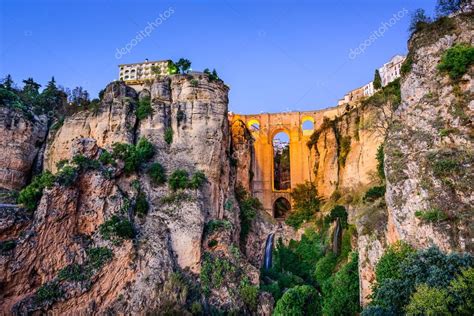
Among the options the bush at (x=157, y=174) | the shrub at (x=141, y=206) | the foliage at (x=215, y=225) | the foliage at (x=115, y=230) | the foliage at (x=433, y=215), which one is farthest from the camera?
the bush at (x=157, y=174)

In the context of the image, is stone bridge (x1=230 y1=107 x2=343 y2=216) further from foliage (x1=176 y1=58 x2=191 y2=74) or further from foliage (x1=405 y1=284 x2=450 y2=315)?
foliage (x1=405 y1=284 x2=450 y2=315)

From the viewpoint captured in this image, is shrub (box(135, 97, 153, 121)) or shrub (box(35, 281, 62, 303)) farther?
shrub (box(135, 97, 153, 121))

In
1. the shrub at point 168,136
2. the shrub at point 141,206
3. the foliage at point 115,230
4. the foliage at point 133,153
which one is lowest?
the foliage at point 115,230

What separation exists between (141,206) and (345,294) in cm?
1675

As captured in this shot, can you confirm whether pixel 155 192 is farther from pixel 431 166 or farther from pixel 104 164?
pixel 431 166

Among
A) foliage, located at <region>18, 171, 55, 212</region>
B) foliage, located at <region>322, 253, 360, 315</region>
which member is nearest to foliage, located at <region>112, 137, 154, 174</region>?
foliage, located at <region>18, 171, 55, 212</region>

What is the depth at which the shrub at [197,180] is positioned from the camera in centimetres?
3400

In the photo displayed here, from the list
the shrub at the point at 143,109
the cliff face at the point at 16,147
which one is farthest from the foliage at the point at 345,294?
the cliff face at the point at 16,147

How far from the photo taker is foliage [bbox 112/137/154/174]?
111ft

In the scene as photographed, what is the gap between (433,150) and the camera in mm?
21969

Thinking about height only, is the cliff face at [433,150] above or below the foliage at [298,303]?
above

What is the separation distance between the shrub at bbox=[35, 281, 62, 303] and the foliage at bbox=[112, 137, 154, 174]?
1080 centimetres

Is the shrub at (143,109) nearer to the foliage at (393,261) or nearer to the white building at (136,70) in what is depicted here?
the foliage at (393,261)

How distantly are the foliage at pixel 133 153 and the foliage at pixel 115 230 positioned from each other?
5182 millimetres
